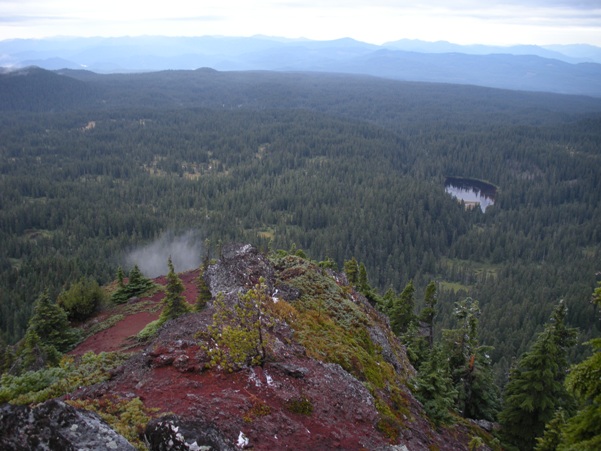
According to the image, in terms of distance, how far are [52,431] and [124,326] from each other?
29.5 metres

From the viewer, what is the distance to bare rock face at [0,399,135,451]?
921 cm

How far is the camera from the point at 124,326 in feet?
121

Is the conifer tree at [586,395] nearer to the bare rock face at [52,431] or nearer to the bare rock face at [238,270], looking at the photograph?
the bare rock face at [52,431]

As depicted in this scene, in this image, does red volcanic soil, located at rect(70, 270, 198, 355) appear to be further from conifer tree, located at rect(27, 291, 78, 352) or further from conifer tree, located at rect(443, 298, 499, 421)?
conifer tree, located at rect(443, 298, 499, 421)

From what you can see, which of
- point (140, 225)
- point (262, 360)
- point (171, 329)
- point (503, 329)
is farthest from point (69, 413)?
point (140, 225)

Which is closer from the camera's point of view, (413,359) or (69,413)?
(69,413)

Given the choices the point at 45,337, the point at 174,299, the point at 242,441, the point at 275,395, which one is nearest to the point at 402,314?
the point at 174,299

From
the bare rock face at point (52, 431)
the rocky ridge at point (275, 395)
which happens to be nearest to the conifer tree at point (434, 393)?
the rocky ridge at point (275, 395)

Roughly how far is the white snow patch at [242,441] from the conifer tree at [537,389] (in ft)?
68.6

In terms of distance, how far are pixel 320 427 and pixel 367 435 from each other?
198 centimetres

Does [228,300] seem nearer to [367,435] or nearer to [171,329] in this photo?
[171,329]

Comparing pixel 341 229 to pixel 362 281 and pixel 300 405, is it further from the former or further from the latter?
pixel 300 405

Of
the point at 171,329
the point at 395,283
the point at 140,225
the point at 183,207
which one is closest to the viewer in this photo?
the point at 171,329

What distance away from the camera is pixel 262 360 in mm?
16844
